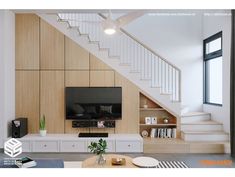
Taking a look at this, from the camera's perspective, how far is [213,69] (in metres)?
5.94

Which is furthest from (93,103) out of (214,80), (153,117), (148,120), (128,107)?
(214,80)

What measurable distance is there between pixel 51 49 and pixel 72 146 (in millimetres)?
2078

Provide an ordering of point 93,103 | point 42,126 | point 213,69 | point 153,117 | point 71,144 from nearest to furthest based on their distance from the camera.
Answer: point 71,144
point 42,126
point 93,103
point 153,117
point 213,69

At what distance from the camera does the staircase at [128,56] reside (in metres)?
5.12

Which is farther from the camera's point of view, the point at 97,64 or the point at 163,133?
the point at 163,133

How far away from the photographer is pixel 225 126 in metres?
5.09

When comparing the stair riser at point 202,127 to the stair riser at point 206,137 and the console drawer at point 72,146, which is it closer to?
the stair riser at point 206,137

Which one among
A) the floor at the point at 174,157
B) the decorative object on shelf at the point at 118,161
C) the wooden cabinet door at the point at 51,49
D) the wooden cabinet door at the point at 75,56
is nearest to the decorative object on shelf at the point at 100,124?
the floor at the point at 174,157

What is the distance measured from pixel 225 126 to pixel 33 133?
409 centimetres

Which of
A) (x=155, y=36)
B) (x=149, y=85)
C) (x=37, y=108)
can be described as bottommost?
(x=37, y=108)

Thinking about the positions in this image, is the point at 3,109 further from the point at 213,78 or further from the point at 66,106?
the point at 213,78

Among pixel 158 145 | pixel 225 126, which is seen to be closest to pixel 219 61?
pixel 225 126

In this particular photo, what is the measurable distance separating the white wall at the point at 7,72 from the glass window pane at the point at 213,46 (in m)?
4.53

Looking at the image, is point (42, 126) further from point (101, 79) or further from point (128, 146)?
point (128, 146)
